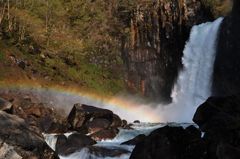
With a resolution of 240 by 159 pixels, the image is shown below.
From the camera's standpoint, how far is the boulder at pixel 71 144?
2951 cm

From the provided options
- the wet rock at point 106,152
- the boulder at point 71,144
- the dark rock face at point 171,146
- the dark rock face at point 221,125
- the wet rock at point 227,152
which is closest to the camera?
the wet rock at point 227,152

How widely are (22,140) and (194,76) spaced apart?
33447 mm

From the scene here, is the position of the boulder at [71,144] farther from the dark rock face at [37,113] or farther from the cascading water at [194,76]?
A: the cascading water at [194,76]

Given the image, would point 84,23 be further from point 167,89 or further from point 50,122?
point 50,122

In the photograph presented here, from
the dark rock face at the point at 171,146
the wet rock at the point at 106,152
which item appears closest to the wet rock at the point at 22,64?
the wet rock at the point at 106,152

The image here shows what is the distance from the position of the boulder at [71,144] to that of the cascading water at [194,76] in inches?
852

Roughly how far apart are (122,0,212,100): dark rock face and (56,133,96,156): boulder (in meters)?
25.0

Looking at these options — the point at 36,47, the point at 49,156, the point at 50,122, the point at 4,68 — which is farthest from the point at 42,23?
the point at 49,156

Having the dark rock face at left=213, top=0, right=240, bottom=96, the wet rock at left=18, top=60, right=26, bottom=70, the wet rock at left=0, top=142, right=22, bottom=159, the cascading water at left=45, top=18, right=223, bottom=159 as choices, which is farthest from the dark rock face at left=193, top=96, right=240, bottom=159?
the wet rock at left=18, top=60, right=26, bottom=70

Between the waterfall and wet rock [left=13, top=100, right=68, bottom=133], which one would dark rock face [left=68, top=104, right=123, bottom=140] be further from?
the waterfall

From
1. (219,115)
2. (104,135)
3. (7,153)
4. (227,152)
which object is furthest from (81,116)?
(227,152)

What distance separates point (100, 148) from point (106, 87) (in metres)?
26.2

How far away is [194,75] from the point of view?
5181 centimetres

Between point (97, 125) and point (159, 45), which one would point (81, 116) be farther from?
point (159, 45)
